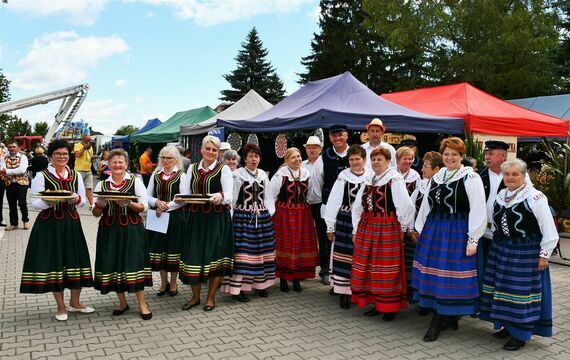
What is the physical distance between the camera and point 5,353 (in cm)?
368

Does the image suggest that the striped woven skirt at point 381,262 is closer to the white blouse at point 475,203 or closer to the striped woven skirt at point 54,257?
the white blouse at point 475,203

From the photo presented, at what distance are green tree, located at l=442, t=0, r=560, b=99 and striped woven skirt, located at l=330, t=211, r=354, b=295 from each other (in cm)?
1747

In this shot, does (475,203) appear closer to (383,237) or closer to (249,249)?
(383,237)

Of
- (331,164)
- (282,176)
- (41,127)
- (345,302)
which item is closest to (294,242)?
(282,176)

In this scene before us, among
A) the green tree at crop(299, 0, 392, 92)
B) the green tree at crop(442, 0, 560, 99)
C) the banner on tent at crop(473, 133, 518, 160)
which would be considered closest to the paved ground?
the banner on tent at crop(473, 133, 518, 160)

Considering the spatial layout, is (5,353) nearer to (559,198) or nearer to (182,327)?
(182,327)

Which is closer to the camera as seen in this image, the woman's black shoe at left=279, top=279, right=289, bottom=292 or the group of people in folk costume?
the group of people in folk costume

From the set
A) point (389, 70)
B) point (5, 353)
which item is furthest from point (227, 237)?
point (389, 70)

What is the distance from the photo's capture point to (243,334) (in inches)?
165

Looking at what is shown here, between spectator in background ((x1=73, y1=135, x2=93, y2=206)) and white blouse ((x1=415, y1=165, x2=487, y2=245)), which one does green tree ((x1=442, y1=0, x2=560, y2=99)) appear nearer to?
spectator in background ((x1=73, y1=135, x2=93, y2=206))

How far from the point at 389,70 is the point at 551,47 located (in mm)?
11155

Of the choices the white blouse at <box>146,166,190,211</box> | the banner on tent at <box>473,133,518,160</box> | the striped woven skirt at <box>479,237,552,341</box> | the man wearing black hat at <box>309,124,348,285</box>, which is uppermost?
the banner on tent at <box>473,133,518,160</box>

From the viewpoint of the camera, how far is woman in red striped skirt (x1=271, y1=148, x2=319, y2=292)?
17.6 ft

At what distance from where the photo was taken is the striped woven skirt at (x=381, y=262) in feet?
14.4
